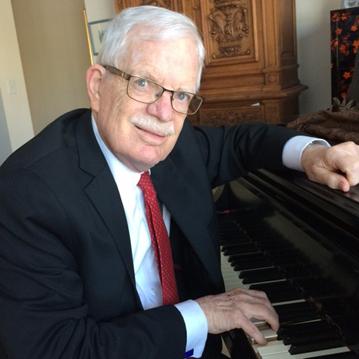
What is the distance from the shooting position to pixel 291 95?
2.20 metres

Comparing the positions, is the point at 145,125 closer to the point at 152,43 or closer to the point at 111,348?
the point at 152,43

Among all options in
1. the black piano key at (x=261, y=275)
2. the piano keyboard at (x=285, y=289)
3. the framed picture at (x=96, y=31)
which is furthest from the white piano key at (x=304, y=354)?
the framed picture at (x=96, y=31)

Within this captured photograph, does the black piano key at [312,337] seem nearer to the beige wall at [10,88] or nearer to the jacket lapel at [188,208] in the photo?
the jacket lapel at [188,208]

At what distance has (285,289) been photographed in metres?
1.07

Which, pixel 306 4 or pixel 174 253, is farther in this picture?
pixel 306 4

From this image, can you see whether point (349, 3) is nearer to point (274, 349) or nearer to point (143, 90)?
point (143, 90)

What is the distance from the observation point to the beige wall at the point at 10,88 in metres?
4.05

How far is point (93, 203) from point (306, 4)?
1908 millimetres

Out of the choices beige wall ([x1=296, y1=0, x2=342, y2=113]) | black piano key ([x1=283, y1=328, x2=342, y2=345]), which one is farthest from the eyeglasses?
beige wall ([x1=296, y1=0, x2=342, y2=113])

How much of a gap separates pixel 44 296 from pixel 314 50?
81.7 inches

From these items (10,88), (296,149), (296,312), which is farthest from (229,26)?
(10,88)

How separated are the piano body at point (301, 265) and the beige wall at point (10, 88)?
3.34 meters

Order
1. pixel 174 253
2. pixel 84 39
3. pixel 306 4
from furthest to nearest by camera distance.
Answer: pixel 84 39 → pixel 306 4 → pixel 174 253

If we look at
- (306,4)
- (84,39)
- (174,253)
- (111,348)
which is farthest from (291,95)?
(84,39)
